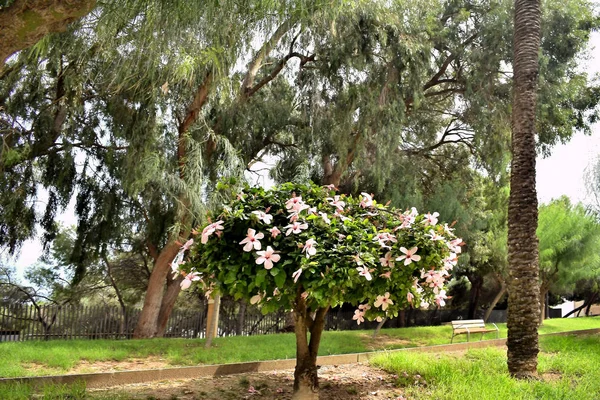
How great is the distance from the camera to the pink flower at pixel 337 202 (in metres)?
5.55

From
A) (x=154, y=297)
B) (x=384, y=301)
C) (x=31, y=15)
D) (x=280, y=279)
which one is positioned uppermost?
(x=31, y=15)

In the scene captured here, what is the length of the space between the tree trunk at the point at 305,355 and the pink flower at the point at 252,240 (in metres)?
0.99

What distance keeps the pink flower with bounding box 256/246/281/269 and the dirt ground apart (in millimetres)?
1866

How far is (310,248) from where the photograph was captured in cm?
466

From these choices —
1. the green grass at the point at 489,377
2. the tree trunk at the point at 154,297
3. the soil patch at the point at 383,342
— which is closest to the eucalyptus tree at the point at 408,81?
the tree trunk at the point at 154,297

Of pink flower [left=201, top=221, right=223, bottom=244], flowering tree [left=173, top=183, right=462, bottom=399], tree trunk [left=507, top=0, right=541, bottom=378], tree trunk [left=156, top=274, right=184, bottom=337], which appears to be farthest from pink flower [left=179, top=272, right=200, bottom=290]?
tree trunk [left=156, top=274, right=184, bottom=337]

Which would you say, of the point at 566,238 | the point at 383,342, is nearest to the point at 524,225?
the point at 383,342

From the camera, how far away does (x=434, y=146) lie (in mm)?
17188

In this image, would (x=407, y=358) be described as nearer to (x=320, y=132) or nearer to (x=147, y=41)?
(x=147, y=41)

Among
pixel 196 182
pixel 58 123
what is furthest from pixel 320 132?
pixel 58 123

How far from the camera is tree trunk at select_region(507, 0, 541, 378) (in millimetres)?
→ 7527

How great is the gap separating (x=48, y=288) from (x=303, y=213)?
64.7 feet

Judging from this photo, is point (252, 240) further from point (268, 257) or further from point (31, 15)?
point (31, 15)

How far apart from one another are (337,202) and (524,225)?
12.4 feet
